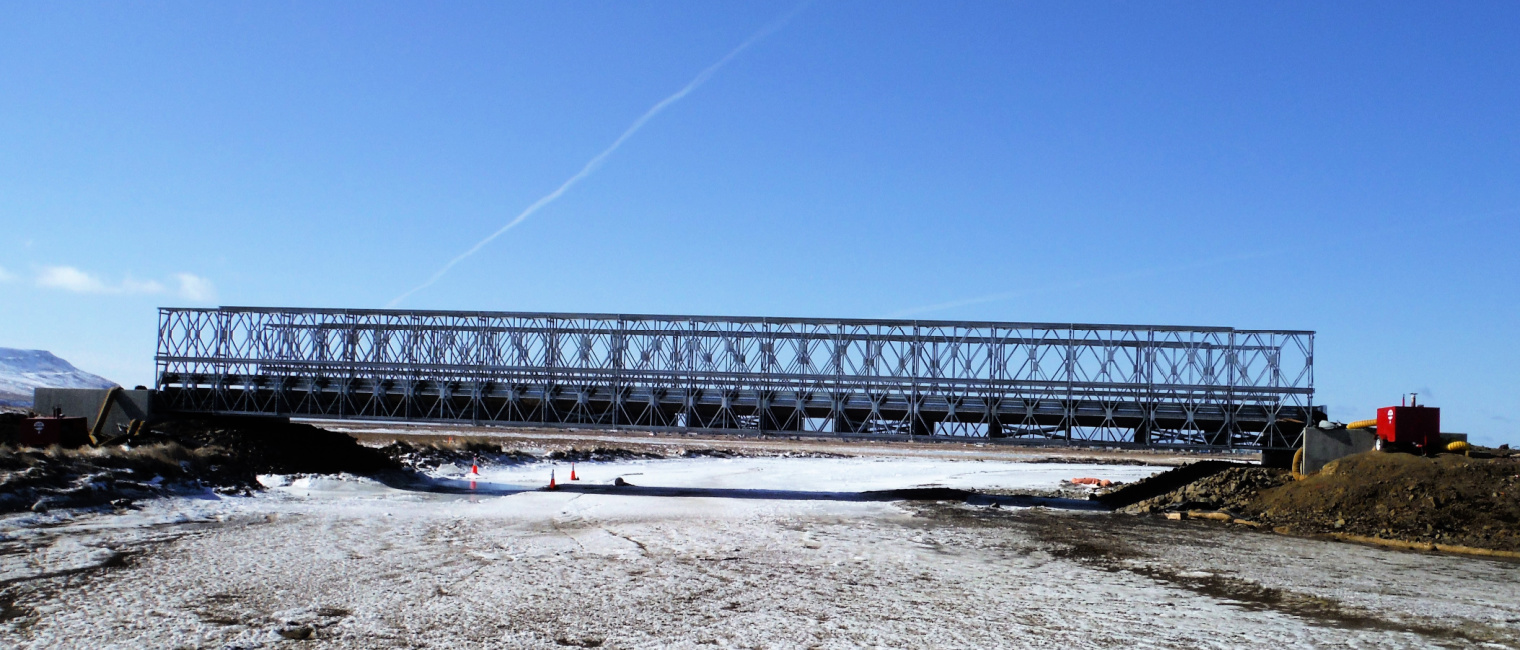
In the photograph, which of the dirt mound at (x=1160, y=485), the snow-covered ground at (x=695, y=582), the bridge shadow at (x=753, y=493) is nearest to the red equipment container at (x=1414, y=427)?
the dirt mound at (x=1160, y=485)

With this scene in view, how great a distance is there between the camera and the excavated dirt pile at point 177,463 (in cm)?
2453

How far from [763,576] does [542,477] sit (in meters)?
26.3

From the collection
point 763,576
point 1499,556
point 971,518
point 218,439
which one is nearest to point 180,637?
point 763,576

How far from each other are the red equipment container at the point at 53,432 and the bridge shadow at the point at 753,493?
1153 cm

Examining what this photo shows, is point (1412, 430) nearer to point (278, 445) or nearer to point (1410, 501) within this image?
point (1410, 501)

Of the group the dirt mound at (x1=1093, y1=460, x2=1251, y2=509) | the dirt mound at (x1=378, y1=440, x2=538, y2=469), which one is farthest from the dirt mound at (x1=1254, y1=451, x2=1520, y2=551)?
the dirt mound at (x1=378, y1=440, x2=538, y2=469)

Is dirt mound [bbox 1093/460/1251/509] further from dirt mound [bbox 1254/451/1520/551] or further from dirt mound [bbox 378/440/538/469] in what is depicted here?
dirt mound [bbox 378/440/538/469]

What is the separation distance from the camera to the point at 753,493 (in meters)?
36.3

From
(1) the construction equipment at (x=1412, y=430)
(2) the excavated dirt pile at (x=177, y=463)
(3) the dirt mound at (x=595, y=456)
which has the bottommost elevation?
(3) the dirt mound at (x=595, y=456)

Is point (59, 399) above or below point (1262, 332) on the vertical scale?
below

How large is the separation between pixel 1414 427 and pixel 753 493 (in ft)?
71.4

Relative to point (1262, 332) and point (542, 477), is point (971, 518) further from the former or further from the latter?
point (542, 477)

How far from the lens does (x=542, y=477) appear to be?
4144 centimetres

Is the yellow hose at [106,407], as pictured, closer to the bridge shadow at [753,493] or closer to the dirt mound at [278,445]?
the dirt mound at [278,445]
